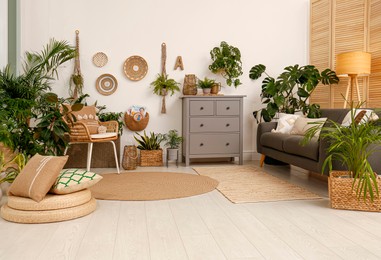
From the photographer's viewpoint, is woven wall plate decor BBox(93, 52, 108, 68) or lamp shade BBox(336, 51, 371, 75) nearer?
lamp shade BBox(336, 51, 371, 75)

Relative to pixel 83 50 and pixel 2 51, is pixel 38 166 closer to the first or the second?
pixel 2 51

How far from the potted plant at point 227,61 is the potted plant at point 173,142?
3.60 ft

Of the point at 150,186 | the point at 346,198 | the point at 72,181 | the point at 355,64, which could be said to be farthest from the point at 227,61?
the point at 72,181

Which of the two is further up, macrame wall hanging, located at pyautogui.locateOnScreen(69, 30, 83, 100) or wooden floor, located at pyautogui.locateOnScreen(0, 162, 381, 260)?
macrame wall hanging, located at pyautogui.locateOnScreen(69, 30, 83, 100)

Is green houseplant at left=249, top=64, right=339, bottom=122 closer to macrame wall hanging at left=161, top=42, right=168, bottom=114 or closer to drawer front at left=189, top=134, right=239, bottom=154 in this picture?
drawer front at left=189, top=134, right=239, bottom=154

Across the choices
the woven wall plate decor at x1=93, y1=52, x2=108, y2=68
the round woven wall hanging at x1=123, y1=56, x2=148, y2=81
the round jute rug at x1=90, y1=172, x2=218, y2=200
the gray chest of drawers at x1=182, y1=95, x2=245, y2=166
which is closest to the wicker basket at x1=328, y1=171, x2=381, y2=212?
the round jute rug at x1=90, y1=172, x2=218, y2=200

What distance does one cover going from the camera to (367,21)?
493 centimetres

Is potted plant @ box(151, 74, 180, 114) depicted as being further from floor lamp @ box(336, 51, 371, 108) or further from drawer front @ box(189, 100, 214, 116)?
floor lamp @ box(336, 51, 371, 108)

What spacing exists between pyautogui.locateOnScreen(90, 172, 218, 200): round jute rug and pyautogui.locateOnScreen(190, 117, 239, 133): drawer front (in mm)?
898

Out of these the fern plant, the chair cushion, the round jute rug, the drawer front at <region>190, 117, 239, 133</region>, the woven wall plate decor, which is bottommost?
the round jute rug

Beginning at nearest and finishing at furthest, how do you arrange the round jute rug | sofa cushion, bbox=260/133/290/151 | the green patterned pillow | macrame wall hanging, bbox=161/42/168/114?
1. the green patterned pillow
2. the round jute rug
3. sofa cushion, bbox=260/133/290/151
4. macrame wall hanging, bbox=161/42/168/114

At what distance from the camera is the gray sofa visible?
3.40m

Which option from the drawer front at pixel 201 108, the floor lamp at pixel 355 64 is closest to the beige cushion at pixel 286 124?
the floor lamp at pixel 355 64

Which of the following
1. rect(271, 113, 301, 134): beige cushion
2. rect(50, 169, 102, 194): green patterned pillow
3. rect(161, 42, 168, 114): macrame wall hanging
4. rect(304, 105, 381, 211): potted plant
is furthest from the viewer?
rect(161, 42, 168, 114): macrame wall hanging
